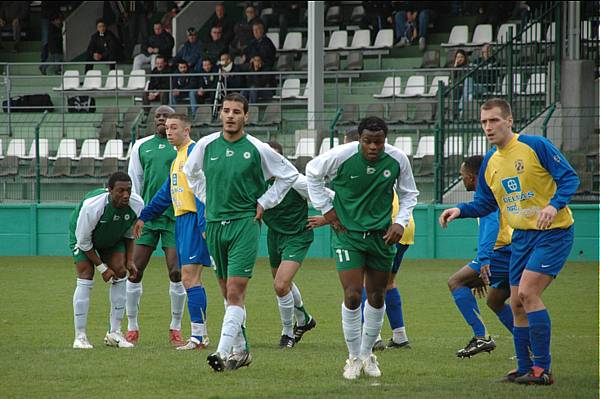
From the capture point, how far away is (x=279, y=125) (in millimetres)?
24391

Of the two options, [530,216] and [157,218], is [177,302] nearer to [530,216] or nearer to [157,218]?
[157,218]

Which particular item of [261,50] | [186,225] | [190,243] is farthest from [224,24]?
[190,243]

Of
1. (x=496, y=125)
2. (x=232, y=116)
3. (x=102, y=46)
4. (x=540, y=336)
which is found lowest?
(x=540, y=336)

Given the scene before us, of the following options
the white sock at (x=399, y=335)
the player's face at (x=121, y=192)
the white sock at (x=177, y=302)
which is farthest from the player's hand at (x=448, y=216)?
the white sock at (x=177, y=302)

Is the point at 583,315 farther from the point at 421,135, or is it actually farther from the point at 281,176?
the point at 421,135

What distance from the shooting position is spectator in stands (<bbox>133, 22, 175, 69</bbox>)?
29.4 meters

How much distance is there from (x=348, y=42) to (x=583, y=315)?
59.3 feet

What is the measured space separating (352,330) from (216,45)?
2089 cm

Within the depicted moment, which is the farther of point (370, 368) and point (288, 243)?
point (288, 243)

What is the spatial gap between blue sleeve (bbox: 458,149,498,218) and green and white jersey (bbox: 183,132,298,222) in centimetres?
155

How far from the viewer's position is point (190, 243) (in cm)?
1095

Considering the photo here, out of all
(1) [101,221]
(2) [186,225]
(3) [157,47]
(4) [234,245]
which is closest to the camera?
(4) [234,245]

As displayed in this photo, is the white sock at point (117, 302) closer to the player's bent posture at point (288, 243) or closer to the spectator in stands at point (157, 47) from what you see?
the player's bent posture at point (288, 243)

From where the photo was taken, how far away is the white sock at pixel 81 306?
11.0 meters
